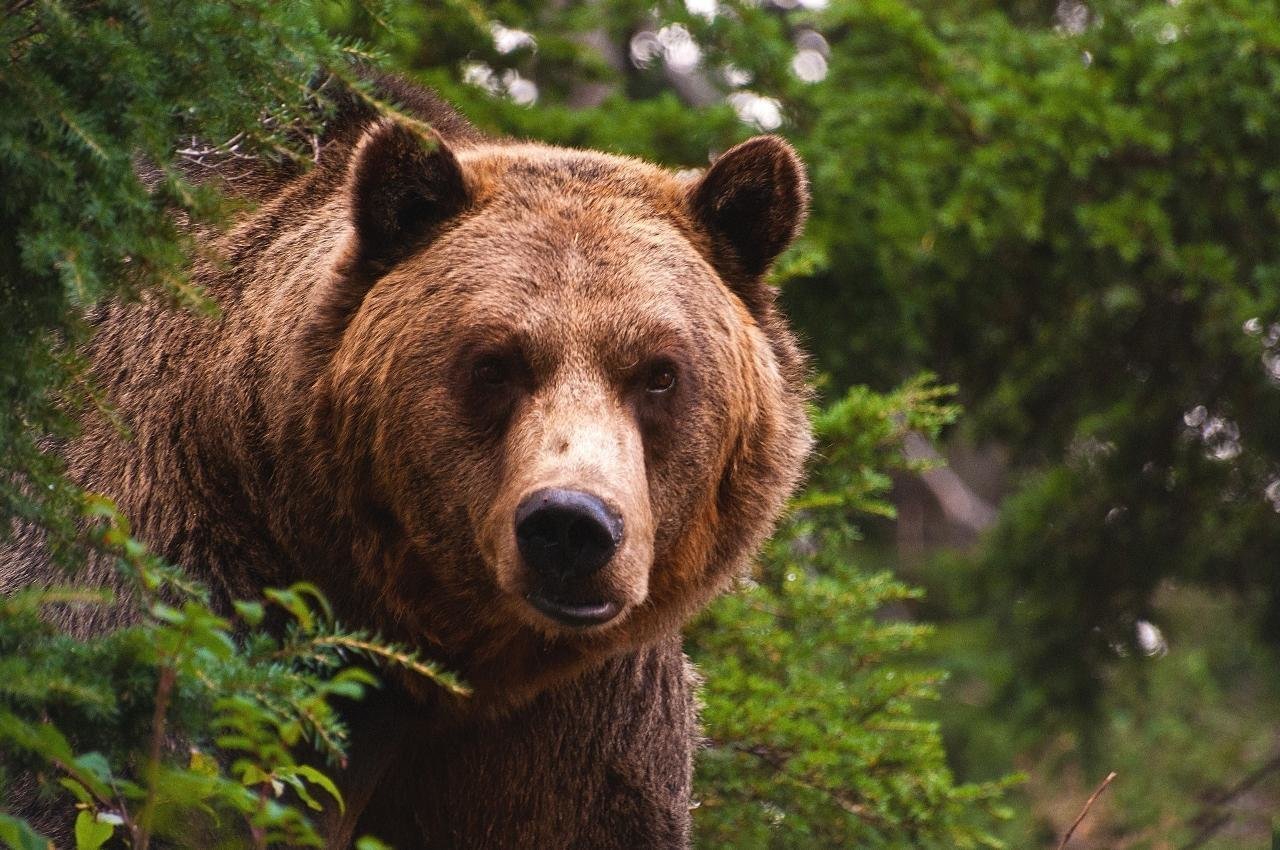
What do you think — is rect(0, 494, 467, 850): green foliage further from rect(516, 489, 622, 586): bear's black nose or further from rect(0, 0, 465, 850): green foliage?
rect(516, 489, 622, 586): bear's black nose

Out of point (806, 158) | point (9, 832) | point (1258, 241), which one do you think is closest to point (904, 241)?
point (806, 158)

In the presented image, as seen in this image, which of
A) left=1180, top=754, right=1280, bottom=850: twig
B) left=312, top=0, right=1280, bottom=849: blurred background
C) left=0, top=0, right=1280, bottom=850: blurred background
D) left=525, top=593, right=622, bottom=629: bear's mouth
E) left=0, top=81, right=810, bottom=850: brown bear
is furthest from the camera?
left=1180, top=754, right=1280, bottom=850: twig

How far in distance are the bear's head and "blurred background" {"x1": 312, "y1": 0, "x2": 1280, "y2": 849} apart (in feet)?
8.62

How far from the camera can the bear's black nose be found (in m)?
3.84

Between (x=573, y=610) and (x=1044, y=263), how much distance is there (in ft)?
21.4

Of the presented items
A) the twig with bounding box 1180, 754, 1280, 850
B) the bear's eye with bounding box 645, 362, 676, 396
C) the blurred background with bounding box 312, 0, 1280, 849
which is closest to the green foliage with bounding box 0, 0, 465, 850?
the bear's eye with bounding box 645, 362, 676, 396

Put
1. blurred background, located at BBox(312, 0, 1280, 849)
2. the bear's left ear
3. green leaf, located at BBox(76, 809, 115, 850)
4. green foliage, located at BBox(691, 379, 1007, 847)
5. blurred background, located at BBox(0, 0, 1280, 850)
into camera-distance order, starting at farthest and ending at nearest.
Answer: blurred background, located at BBox(312, 0, 1280, 849), blurred background, located at BBox(0, 0, 1280, 850), green foliage, located at BBox(691, 379, 1007, 847), the bear's left ear, green leaf, located at BBox(76, 809, 115, 850)

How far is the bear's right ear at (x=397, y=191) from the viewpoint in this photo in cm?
441

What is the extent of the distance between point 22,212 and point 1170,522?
8.36 metres

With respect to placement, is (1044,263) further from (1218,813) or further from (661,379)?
(661,379)

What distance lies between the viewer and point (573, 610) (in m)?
4.09

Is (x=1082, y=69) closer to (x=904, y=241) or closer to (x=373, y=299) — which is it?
(x=904, y=241)

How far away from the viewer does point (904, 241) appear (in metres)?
9.05

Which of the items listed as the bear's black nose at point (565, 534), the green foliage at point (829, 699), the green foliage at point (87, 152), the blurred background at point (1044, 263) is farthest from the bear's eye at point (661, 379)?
the blurred background at point (1044, 263)
